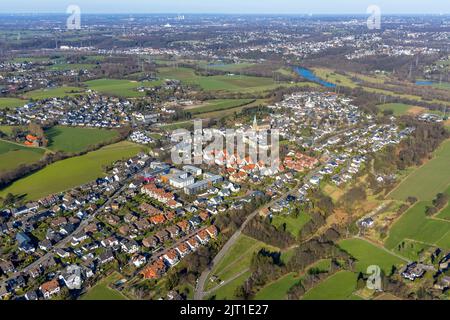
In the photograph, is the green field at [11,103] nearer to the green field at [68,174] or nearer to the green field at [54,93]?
the green field at [54,93]

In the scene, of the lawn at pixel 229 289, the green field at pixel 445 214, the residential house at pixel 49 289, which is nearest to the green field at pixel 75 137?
the residential house at pixel 49 289

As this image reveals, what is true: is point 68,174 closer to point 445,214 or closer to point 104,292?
point 104,292

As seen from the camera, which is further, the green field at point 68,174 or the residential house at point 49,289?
the green field at point 68,174

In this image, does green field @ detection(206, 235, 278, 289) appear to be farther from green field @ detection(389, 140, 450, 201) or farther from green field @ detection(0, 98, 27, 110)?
green field @ detection(0, 98, 27, 110)

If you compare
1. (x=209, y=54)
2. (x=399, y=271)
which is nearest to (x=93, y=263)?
(x=399, y=271)

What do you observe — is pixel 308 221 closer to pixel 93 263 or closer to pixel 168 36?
pixel 93 263
